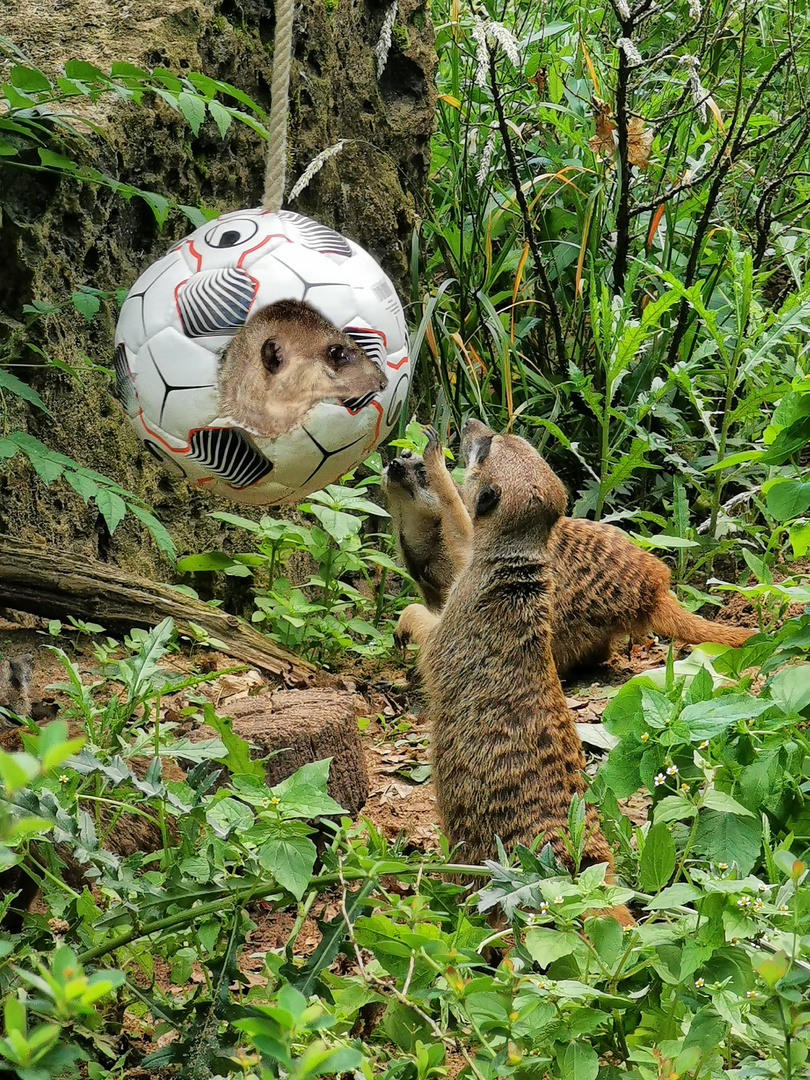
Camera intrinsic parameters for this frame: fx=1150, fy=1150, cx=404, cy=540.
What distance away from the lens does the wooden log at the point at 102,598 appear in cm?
321

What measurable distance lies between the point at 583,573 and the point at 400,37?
8.43 feet

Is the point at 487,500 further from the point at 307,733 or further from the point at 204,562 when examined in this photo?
the point at 204,562

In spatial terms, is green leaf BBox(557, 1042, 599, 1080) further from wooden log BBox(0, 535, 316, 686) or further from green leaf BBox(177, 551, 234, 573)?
green leaf BBox(177, 551, 234, 573)

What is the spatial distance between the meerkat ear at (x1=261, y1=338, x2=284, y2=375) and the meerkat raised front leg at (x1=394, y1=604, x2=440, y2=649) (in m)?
1.57

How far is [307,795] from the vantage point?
162 centimetres

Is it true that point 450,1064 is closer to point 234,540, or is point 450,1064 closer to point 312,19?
point 234,540

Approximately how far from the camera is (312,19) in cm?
445

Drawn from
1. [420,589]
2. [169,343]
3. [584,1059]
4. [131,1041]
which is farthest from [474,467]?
[584,1059]

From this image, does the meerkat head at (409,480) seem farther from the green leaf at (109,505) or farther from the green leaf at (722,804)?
the green leaf at (722,804)

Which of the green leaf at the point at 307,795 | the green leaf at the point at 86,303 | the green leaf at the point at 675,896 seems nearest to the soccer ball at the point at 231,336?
the green leaf at the point at 86,303

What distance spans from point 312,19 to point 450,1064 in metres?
3.82

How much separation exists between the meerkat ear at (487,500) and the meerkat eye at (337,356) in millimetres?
893

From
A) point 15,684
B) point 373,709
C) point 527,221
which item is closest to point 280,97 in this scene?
point 15,684

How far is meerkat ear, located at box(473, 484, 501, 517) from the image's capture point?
3256mm
